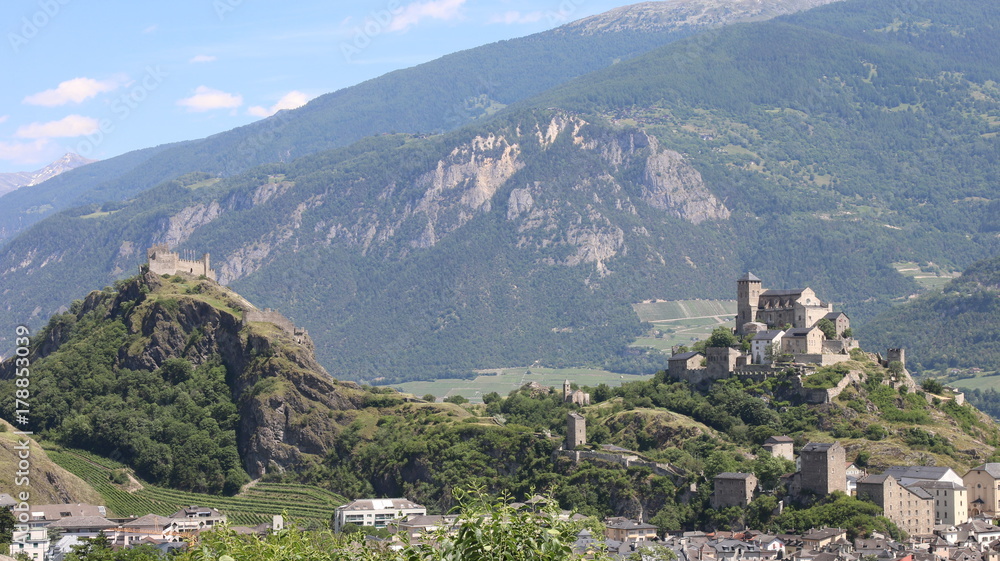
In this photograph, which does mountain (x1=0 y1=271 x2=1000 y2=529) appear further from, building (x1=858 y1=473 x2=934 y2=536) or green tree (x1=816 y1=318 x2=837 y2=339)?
building (x1=858 y1=473 x2=934 y2=536)

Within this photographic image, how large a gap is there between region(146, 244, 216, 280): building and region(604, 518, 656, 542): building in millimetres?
76935

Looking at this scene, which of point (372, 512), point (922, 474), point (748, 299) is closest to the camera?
point (922, 474)

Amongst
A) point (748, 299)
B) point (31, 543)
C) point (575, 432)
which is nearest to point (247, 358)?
point (575, 432)

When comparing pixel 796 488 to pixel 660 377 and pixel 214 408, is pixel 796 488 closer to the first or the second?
pixel 660 377

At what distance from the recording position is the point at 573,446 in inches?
5492

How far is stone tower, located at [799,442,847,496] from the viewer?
4774 inches

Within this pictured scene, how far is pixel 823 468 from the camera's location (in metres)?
121

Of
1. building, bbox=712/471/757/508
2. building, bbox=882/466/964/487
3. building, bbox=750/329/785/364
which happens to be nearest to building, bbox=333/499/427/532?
building, bbox=712/471/757/508

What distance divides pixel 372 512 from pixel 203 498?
19926 millimetres

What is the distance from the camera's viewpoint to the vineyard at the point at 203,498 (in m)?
138

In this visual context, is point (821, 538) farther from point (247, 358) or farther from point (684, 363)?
point (247, 358)

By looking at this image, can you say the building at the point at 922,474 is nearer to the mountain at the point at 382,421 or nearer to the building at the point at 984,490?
the building at the point at 984,490

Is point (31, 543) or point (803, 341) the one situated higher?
point (803, 341)

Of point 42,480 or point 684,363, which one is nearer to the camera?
point 42,480
